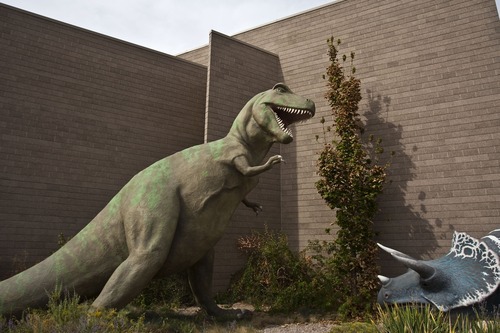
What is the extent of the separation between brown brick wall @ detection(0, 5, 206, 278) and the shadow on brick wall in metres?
4.38

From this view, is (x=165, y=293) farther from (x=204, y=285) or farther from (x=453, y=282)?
(x=453, y=282)

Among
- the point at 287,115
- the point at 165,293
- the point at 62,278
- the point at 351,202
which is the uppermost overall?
the point at 287,115

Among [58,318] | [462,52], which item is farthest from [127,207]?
[462,52]

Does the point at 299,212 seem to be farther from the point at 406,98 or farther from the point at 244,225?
the point at 406,98

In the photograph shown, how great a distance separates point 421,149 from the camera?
7.52 metres

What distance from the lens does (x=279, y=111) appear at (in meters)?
4.77

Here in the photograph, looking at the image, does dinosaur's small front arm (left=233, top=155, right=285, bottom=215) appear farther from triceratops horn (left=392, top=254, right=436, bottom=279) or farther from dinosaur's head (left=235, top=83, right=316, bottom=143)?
triceratops horn (left=392, top=254, right=436, bottom=279)

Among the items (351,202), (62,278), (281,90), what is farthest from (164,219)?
(351,202)

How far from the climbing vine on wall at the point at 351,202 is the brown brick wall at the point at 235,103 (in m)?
1.74

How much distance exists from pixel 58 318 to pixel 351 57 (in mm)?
7042

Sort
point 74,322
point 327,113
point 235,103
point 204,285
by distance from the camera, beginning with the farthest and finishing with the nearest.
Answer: point 235,103 < point 327,113 < point 204,285 < point 74,322

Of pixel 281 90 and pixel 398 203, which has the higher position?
pixel 281 90

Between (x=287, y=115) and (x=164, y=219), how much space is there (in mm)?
1835

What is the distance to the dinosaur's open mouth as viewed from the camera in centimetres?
461
